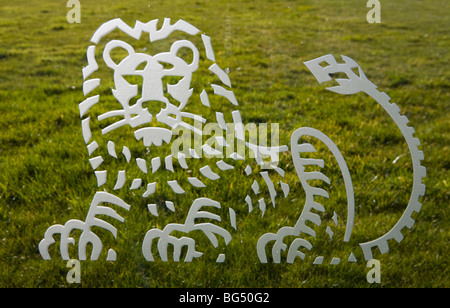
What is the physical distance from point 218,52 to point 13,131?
3.39 metres

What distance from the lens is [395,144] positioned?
5113 millimetres

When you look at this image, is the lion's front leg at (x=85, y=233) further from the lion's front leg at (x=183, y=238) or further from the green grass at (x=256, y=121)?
the lion's front leg at (x=183, y=238)

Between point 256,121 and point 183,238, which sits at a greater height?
point 256,121

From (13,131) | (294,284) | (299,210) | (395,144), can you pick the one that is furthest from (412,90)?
(13,131)

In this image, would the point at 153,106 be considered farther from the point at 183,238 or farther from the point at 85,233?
the point at 183,238

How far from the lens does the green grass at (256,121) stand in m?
3.40

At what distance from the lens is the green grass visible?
3.40m

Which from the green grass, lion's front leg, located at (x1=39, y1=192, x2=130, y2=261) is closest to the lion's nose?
the green grass

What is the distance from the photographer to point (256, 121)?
5418 millimetres

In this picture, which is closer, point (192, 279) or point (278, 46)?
point (192, 279)

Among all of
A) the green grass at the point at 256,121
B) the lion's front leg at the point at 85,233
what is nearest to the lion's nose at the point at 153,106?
the green grass at the point at 256,121

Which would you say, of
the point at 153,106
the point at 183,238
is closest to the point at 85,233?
the point at 183,238

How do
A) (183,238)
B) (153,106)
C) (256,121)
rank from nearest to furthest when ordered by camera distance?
(183,238) → (256,121) → (153,106)

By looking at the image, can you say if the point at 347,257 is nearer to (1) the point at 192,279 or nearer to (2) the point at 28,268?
(1) the point at 192,279
